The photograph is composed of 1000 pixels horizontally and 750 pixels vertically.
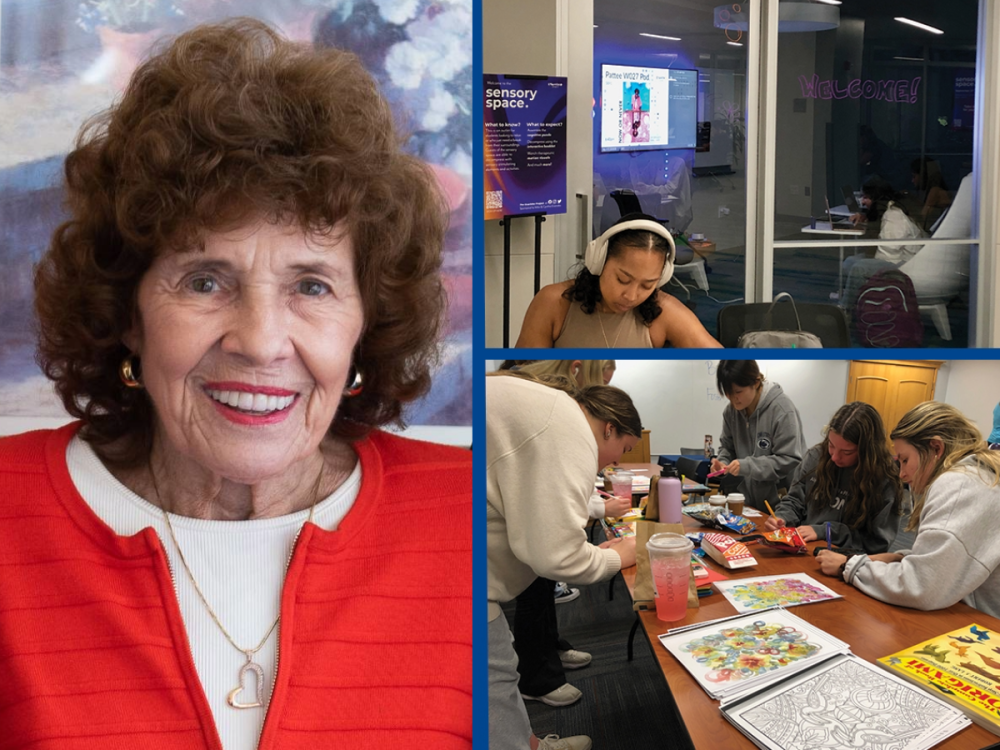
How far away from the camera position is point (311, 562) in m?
1.34

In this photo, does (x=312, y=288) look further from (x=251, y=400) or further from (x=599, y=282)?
(x=599, y=282)

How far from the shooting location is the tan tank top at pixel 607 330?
2.27 m

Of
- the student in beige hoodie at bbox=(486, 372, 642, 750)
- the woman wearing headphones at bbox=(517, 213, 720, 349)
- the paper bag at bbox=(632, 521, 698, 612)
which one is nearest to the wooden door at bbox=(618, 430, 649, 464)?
the student in beige hoodie at bbox=(486, 372, 642, 750)

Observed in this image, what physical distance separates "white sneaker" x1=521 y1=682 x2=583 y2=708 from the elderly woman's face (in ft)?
2.03

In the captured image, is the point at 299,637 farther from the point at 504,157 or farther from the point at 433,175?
the point at 504,157

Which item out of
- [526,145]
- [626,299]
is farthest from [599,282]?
[526,145]

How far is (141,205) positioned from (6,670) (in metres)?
0.76

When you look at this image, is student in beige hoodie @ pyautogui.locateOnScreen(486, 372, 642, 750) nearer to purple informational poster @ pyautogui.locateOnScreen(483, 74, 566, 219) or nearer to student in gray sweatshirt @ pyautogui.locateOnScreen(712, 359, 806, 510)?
student in gray sweatshirt @ pyautogui.locateOnScreen(712, 359, 806, 510)

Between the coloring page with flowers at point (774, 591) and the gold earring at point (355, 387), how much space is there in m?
0.74

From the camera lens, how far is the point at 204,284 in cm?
126

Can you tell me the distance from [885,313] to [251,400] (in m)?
3.21

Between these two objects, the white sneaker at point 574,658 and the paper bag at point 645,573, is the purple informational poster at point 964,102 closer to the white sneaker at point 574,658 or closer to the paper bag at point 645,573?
the paper bag at point 645,573

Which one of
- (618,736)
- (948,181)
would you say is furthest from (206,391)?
(948,181)

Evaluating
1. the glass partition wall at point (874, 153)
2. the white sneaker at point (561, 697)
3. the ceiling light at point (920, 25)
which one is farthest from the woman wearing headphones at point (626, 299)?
→ the ceiling light at point (920, 25)
